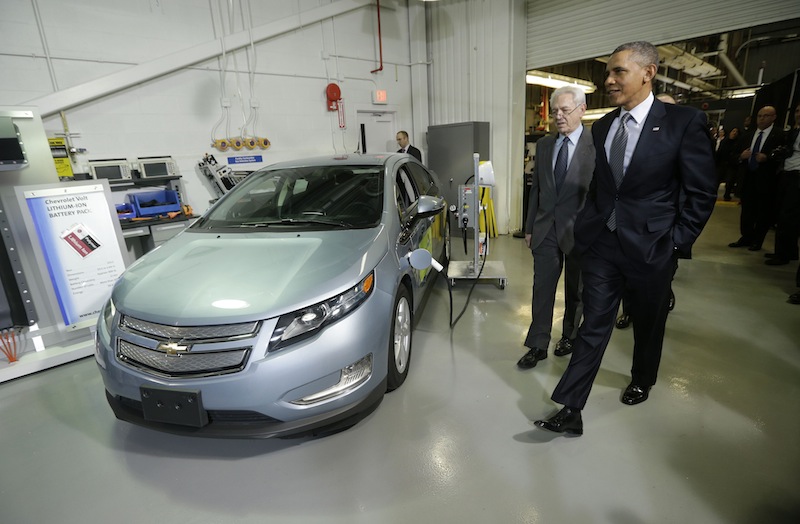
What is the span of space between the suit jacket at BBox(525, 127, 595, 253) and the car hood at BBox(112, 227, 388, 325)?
957 mm

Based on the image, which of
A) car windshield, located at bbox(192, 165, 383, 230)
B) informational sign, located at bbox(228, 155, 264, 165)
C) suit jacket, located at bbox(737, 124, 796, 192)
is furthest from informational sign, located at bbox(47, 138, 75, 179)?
suit jacket, located at bbox(737, 124, 796, 192)

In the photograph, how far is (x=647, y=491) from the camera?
153 centimetres

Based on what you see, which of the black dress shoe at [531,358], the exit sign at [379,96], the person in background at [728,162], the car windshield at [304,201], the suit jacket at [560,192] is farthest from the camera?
the person in background at [728,162]

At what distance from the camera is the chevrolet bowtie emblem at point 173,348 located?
5.02 feet

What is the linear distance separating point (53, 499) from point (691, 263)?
5.43 metres

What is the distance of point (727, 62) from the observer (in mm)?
9570

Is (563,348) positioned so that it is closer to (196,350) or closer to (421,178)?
(421,178)

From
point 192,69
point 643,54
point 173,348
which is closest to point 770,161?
point 643,54

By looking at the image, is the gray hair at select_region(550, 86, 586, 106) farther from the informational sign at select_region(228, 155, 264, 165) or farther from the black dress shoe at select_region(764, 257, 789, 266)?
the informational sign at select_region(228, 155, 264, 165)

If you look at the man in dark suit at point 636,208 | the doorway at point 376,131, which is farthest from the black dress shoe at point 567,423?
the doorway at point 376,131

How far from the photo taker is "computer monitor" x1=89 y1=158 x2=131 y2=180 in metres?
3.87

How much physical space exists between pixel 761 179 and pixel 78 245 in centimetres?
655

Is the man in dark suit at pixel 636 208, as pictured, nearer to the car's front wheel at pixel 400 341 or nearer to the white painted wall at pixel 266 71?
the car's front wheel at pixel 400 341

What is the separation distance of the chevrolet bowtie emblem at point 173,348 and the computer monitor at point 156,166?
10.7ft
